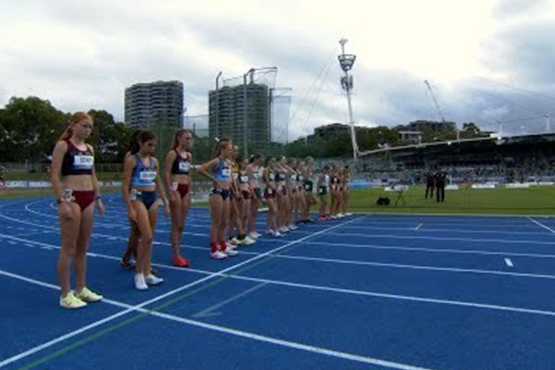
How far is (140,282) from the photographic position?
22.5 ft

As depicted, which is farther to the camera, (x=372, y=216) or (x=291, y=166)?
(x=372, y=216)

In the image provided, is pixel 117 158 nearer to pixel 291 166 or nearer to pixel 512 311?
pixel 291 166

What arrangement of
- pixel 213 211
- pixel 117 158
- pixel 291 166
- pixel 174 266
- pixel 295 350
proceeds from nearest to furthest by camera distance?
pixel 295 350
pixel 174 266
pixel 213 211
pixel 291 166
pixel 117 158


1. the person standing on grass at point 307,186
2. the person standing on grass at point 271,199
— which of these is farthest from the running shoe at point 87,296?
the person standing on grass at point 307,186

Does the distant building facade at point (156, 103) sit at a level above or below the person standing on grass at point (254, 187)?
above

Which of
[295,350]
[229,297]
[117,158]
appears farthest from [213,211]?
[117,158]

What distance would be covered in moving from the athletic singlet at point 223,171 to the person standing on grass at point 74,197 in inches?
134

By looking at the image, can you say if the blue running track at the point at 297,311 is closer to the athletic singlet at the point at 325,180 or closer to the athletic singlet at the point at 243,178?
the athletic singlet at the point at 243,178

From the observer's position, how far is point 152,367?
4184 millimetres

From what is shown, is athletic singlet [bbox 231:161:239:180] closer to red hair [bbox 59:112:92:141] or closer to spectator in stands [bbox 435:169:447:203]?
red hair [bbox 59:112:92:141]

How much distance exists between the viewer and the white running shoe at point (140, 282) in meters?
6.81

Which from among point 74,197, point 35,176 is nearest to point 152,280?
point 74,197

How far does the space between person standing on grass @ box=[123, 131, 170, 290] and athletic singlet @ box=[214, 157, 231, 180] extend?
2202mm

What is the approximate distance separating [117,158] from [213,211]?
89.6m
